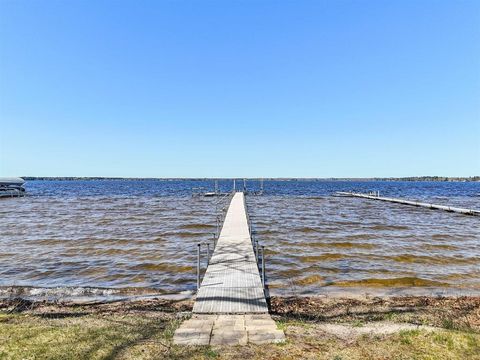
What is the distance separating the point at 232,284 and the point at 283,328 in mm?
2791

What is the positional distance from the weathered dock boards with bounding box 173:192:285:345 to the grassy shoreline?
0.78 feet

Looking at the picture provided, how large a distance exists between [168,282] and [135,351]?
541 cm

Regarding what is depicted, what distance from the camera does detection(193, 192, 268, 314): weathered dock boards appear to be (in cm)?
675

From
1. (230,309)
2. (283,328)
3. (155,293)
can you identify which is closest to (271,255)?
(155,293)

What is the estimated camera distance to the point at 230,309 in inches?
261

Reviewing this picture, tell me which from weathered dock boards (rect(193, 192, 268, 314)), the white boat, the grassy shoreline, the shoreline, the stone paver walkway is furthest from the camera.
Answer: the white boat

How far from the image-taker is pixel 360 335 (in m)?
5.34

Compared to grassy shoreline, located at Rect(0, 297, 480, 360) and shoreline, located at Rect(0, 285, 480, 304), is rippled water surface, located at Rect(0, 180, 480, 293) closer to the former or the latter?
shoreline, located at Rect(0, 285, 480, 304)

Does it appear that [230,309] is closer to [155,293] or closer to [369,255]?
[155,293]

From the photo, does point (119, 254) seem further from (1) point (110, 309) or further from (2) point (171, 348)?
(2) point (171, 348)

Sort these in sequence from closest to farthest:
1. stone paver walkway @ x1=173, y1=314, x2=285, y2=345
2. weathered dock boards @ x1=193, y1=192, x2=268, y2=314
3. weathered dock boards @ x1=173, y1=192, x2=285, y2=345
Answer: stone paver walkway @ x1=173, y1=314, x2=285, y2=345, weathered dock boards @ x1=173, y1=192, x2=285, y2=345, weathered dock boards @ x1=193, y1=192, x2=268, y2=314

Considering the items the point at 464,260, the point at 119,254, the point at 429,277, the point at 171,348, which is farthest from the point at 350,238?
the point at 171,348

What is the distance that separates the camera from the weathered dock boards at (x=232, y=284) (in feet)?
22.1

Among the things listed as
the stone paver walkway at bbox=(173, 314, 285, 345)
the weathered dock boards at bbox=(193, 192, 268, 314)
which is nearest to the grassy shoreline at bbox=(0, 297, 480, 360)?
the stone paver walkway at bbox=(173, 314, 285, 345)
